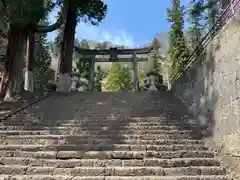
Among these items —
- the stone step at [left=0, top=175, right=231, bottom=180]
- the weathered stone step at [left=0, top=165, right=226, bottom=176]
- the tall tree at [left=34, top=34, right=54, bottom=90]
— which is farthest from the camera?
the tall tree at [left=34, top=34, right=54, bottom=90]

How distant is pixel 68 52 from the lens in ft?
50.6

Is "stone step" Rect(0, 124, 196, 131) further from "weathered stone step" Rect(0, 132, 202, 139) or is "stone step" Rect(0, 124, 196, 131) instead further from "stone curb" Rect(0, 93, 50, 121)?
"stone curb" Rect(0, 93, 50, 121)

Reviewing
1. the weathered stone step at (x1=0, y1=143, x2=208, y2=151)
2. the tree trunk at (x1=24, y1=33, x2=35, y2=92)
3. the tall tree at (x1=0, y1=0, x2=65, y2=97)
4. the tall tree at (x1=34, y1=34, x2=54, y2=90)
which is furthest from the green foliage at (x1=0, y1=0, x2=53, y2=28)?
the tall tree at (x1=34, y1=34, x2=54, y2=90)

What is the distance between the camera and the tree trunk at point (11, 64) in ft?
37.4

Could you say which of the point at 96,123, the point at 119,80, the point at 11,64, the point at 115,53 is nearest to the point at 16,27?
the point at 11,64

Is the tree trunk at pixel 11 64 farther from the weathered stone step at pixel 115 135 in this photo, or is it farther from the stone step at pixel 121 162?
the stone step at pixel 121 162

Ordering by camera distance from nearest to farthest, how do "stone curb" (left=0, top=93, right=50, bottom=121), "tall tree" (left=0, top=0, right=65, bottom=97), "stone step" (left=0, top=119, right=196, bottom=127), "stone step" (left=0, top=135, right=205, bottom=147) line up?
"stone step" (left=0, top=135, right=205, bottom=147), "stone step" (left=0, top=119, right=196, bottom=127), "stone curb" (left=0, top=93, right=50, bottom=121), "tall tree" (left=0, top=0, right=65, bottom=97)

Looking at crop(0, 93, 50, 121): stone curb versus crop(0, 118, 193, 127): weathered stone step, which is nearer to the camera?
crop(0, 118, 193, 127): weathered stone step

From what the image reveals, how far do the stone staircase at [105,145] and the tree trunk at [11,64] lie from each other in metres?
1.91

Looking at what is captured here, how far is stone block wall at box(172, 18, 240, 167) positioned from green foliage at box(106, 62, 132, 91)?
1896cm

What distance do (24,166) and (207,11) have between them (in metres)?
10.7

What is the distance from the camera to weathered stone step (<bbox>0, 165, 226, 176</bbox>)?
17.5ft

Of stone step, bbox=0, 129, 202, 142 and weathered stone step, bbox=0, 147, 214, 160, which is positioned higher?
stone step, bbox=0, 129, 202, 142

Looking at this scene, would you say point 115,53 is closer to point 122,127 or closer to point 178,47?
point 178,47
